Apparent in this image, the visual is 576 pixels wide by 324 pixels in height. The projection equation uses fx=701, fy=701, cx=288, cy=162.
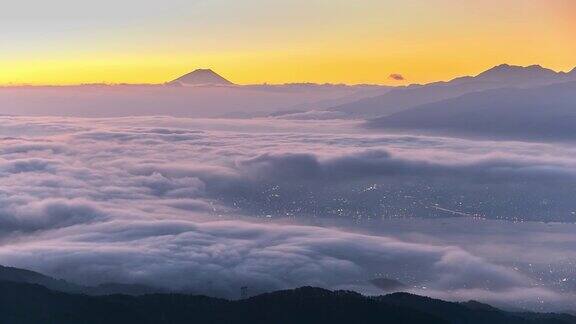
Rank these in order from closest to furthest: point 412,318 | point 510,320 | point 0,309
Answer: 1. point 0,309
2. point 412,318
3. point 510,320

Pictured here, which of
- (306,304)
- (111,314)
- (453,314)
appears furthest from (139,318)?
(453,314)

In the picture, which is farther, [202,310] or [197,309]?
[197,309]

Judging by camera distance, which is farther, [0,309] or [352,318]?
[352,318]

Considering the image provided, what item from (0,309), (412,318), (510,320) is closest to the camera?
(0,309)

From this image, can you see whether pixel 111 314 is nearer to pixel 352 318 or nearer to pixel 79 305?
pixel 79 305
